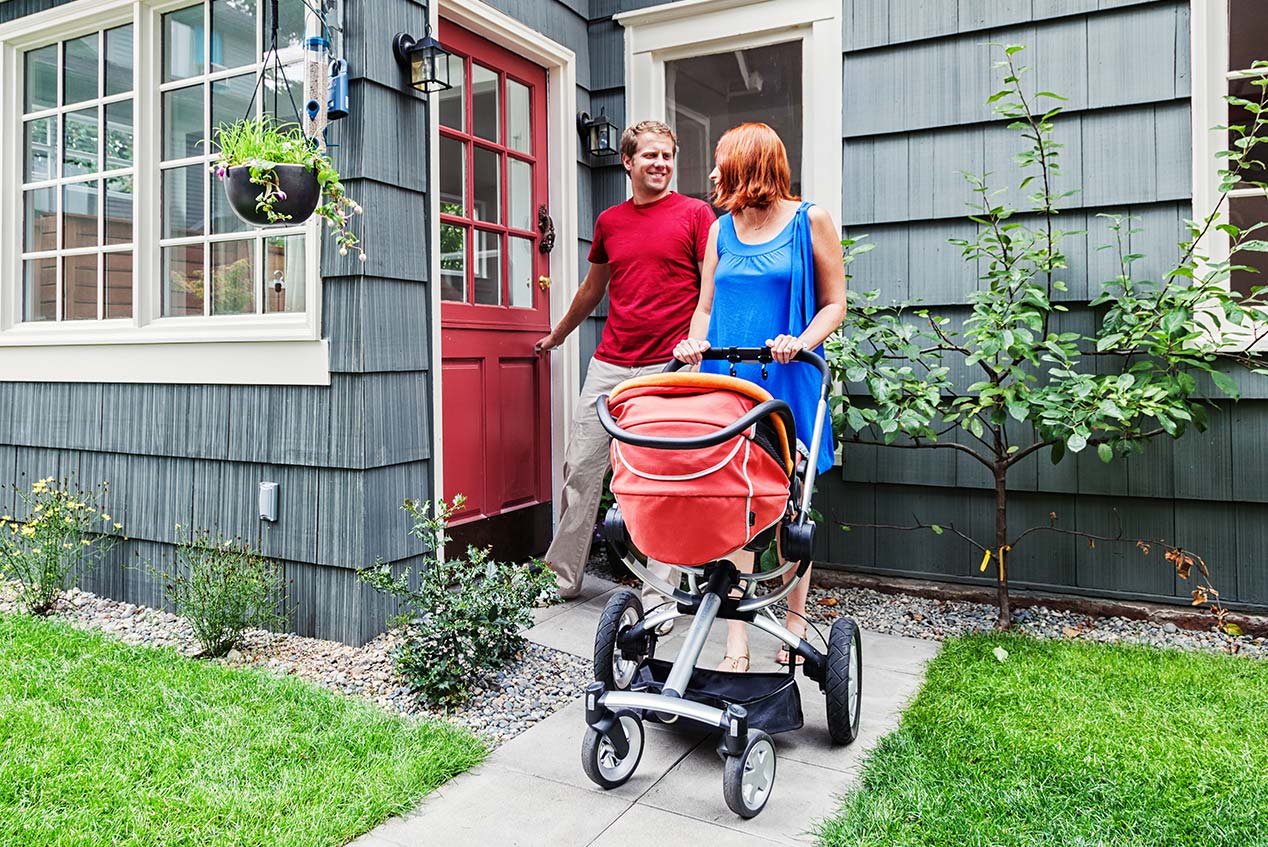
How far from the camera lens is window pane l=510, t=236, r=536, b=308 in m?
3.72

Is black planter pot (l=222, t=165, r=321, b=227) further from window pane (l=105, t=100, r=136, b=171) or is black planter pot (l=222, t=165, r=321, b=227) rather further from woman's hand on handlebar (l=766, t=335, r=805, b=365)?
woman's hand on handlebar (l=766, t=335, r=805, b=365)

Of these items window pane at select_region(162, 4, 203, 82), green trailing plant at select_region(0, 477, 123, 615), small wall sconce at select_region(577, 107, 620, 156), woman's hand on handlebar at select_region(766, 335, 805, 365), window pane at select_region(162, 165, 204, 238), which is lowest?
green trailing plant at select_region(0, 477, 123, 615)

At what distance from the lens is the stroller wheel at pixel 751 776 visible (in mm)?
1751

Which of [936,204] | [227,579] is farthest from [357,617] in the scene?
[936,204]

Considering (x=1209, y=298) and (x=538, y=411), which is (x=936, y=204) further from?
(x=538, y=411)

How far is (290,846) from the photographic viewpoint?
165 cm

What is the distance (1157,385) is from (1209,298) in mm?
309

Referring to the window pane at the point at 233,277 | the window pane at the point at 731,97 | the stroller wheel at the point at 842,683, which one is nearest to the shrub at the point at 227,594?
the window pane at the point at 233,277

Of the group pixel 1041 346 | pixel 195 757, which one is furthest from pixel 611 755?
pixel 1041 346

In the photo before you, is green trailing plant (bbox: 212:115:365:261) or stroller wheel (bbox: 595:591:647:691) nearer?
stroller wheel (bbox: 595:591:647:691)

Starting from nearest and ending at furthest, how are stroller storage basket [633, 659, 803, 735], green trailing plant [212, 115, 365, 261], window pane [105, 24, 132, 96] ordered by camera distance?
1. stroller storage basket [633, 659, 803, 735]
2. green trailing plant [212, 115, 365, 261]
3. window pane [105, 24, 132, 96]

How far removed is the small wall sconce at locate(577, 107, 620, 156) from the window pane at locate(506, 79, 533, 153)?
24cm

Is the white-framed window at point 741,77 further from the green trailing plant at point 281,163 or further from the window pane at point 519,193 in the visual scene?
the green trailing plant at point 281,163

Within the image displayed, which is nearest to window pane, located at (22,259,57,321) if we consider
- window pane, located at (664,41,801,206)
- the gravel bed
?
the gravel bed
